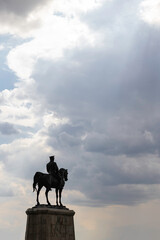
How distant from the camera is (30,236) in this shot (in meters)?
31.7

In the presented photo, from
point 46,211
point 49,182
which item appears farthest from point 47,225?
point 49,182

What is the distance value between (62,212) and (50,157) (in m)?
5.01

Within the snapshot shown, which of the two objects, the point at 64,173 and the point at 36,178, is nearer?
the point at 36,178

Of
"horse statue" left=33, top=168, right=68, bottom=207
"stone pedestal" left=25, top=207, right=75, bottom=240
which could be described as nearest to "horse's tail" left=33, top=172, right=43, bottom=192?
"horse statue" left=33, top=168, right=68, bottom=207

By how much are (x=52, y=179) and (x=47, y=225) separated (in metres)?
4.15

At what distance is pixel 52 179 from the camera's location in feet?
111

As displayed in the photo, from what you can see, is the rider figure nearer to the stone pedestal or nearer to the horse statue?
the horse statue

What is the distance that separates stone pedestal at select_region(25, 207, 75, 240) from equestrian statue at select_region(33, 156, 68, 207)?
1262 millimetres

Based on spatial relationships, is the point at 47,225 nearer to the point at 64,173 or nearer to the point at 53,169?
the point at 53,169

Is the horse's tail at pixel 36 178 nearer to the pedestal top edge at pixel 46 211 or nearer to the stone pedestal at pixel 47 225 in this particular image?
the pedestal top edge at pixel 46 211

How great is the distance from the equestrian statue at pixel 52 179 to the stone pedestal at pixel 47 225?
Answer: 126cm

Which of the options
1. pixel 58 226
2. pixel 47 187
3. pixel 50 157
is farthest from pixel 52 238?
pixel 50 157

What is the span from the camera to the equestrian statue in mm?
33281

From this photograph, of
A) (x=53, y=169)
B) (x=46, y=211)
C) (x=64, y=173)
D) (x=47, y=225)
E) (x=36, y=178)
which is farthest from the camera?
(x=64, y=173)
